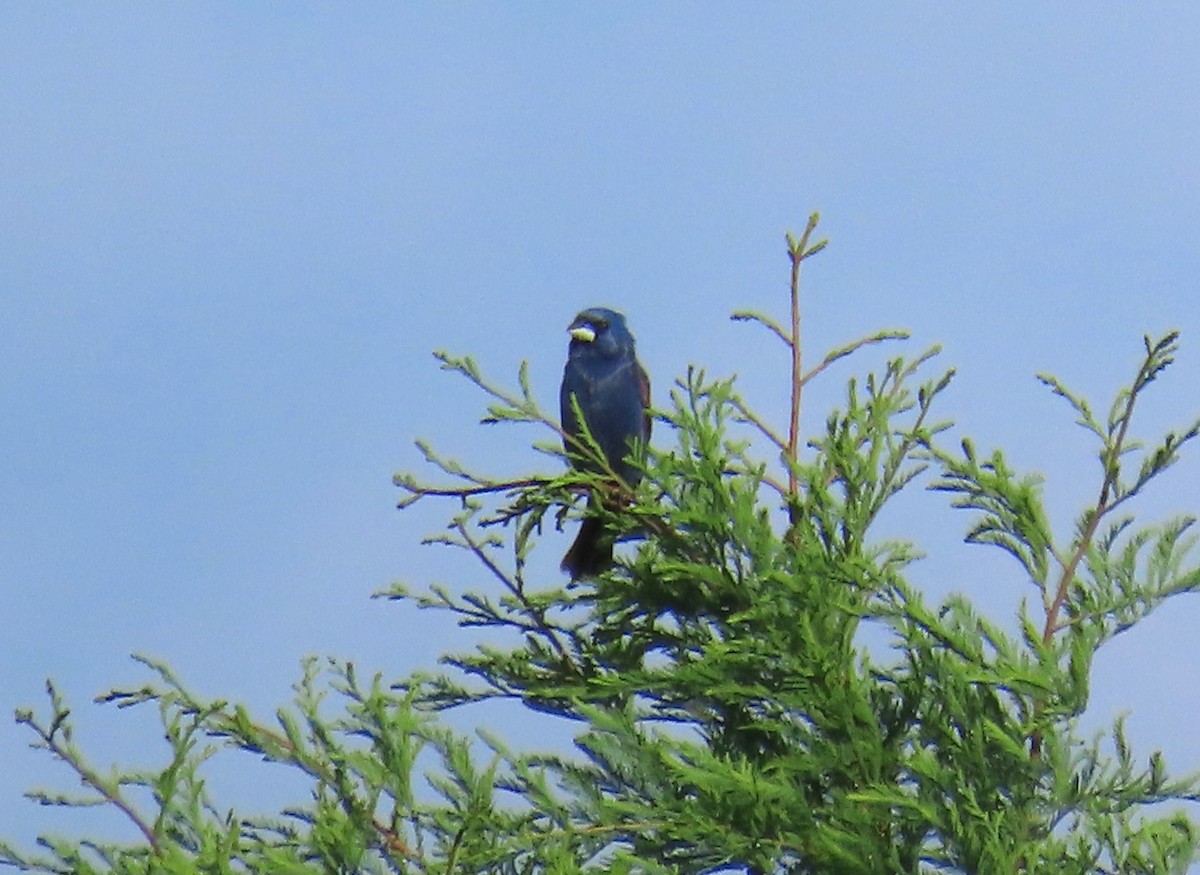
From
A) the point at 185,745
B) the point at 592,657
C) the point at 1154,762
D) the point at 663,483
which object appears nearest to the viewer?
the point at 185,745

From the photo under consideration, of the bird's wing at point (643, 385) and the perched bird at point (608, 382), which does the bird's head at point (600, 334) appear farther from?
the bird's wing at point (643, 385)

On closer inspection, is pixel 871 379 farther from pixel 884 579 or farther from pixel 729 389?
pixel 884 579

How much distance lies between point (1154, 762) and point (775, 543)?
1397 mm

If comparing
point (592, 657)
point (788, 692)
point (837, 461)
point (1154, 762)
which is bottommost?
point (1154, 762)

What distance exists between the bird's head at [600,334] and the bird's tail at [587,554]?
1.76 metres

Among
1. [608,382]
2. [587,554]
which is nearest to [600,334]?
[608,382]

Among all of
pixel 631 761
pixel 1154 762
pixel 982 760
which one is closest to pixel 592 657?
pixel 631 761

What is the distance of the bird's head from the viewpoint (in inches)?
368

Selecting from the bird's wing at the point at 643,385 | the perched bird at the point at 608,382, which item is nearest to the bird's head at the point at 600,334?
the perched bird at the point at 608,382

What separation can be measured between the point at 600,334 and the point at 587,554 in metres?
2.02

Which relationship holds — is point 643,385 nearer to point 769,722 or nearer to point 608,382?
point 608,382

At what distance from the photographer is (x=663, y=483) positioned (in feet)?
20.1

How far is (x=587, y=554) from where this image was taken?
766 centimetres

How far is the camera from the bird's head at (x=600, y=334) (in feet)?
30.6
